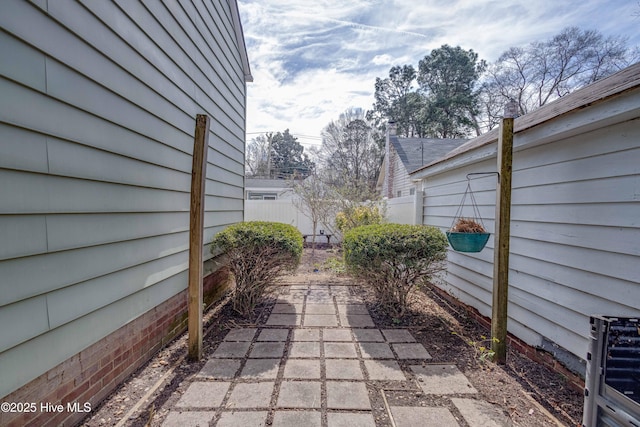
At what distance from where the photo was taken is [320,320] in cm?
356

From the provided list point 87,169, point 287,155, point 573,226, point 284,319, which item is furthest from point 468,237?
point 287,155

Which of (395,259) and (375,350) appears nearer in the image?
(375,350)

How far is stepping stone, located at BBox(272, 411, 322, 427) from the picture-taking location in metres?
1.80

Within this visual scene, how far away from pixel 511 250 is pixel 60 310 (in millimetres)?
3738

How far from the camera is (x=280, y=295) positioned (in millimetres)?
4570

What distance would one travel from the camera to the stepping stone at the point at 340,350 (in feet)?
8.81

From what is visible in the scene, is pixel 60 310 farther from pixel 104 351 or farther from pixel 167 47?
pixel 167 47

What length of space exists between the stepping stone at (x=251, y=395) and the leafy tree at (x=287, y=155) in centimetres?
2742

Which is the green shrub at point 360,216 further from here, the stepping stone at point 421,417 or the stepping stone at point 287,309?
the stepping stone at point 421,417

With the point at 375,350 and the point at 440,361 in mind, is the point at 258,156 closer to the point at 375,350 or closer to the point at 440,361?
the point at 375,350

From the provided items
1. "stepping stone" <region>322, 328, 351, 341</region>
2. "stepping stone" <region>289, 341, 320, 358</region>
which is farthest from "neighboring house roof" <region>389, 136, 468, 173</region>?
"stepping stone" <region>289, 341, 320, 358</region>

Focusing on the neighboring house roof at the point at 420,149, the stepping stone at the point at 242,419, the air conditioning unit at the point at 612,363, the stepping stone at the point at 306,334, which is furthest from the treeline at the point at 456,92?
the air conditioning unit at the point at 612,363

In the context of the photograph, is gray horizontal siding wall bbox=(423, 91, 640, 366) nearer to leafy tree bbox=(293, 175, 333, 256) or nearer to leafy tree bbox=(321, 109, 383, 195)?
leafy tree bbox=(293, 175, 333, 256)

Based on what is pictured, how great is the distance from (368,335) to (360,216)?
462 cm
